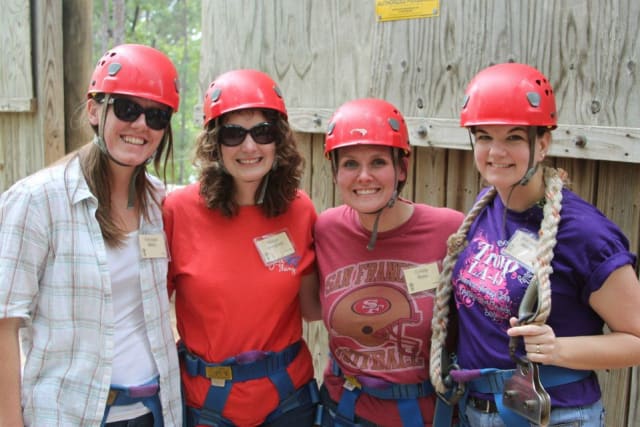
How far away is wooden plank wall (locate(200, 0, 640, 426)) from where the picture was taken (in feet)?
9.78

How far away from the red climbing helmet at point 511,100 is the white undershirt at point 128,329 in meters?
1.50

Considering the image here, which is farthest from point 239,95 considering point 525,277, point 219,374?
point 525,277

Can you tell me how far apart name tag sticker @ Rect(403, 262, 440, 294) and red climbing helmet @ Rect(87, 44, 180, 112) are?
129 cm

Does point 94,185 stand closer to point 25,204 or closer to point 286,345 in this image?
point 25,204

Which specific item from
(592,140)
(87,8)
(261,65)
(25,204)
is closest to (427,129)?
(592,140)

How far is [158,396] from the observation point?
2.69 metres

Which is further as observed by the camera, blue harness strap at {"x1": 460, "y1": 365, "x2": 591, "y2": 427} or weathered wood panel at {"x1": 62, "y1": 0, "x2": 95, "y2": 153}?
weathered wood panel at {"x1": 62, "y1": 0, "x2": 95, "y2": 153}

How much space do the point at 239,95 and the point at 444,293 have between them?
51.0 inches

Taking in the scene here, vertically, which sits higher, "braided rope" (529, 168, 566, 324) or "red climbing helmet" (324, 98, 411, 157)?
"red climbing helmet" (324, 98, 411, 157)

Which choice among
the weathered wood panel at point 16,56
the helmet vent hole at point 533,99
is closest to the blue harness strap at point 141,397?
the helmet vent hole at point 533,99

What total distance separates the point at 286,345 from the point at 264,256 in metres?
0.44

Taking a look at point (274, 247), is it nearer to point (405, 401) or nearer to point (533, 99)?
point (405, 401)

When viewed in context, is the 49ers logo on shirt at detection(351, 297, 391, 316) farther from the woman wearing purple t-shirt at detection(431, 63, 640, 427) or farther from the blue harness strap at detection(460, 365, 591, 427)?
the blue harness strap at detection(460, 365, 591, 427)

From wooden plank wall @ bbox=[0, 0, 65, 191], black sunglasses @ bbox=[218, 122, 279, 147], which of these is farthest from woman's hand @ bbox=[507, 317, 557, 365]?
wooden plank wall @ bbox=[0, 0, 65, 191]
